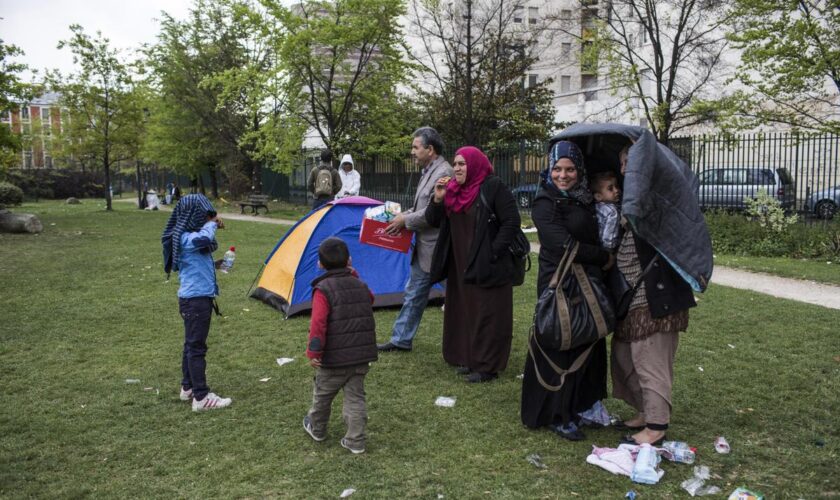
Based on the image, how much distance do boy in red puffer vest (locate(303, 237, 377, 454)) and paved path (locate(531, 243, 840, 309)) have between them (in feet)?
21.2

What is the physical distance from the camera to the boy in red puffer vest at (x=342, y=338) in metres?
3.89

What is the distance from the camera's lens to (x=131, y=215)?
24.4 m

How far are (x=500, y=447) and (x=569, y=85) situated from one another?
136ft

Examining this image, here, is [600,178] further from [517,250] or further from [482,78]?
[482,78]

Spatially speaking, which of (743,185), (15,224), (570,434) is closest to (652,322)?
(570,434)

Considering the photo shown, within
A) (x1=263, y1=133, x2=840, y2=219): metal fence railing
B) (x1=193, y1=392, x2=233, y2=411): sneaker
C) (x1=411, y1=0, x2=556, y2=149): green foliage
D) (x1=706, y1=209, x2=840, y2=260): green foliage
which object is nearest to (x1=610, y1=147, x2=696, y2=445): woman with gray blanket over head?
(x1=193, y1=392, x2=233, y2=411): sneaker

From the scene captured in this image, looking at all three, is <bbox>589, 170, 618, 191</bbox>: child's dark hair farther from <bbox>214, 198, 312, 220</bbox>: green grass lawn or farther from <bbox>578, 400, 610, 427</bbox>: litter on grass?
<bbox>214, 198, 312, 220</bbox>: green grass lawn

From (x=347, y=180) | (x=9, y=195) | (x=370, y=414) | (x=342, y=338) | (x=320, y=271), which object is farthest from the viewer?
(x=9, y=195)

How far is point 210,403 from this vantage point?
15.7 feet

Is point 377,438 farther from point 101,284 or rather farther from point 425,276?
point 101,284

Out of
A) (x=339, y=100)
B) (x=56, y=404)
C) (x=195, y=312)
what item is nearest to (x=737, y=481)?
(x=195, y=312)

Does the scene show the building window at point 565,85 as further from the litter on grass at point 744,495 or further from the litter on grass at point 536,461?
the litter on grass at point 744,495

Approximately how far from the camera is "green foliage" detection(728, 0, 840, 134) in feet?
40.9

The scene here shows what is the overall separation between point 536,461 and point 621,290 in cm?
109
